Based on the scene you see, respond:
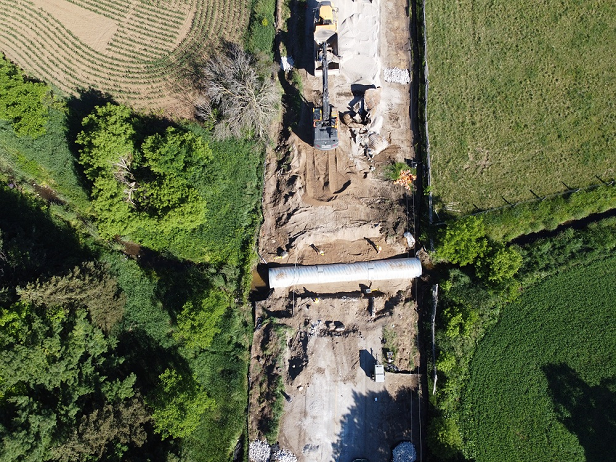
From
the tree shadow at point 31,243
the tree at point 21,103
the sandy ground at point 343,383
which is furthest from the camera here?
the tree at point 21,103

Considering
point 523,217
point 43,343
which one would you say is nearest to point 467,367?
point 523,217

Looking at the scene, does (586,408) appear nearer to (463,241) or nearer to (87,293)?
(463,241)

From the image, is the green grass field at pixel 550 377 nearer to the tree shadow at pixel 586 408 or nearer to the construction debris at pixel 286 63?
the tree shadow at pixel 586 408

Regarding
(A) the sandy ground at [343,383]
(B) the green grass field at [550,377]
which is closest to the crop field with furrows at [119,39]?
(A) the sandy ground at [343,383]

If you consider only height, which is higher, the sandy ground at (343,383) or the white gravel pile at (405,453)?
the sandy ground at (343,383)

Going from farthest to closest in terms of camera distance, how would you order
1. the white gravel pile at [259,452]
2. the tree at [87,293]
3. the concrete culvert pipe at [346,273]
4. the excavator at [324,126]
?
the concrete culvert pipe at [346,273] < the excavator at [324,126] < the white gravel pile at [259,452] < the tree at [87,293]

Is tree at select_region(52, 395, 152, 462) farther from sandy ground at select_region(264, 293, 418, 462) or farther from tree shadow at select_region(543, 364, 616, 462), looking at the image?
tree shadow at select_region(543, 364, 616, 462)
